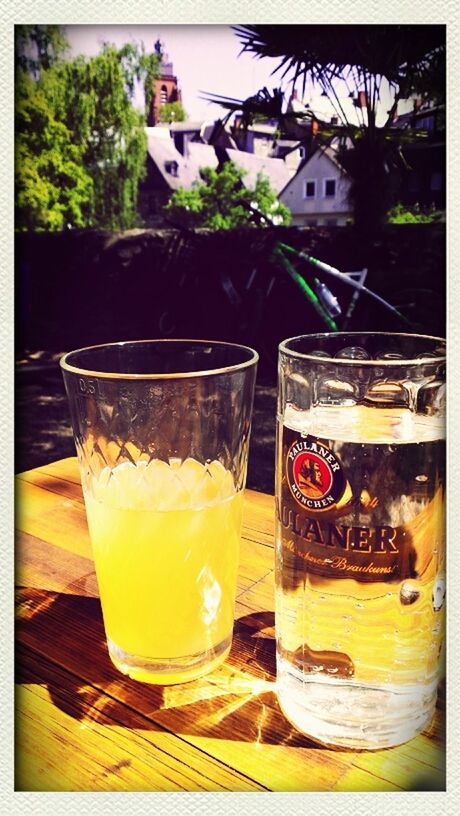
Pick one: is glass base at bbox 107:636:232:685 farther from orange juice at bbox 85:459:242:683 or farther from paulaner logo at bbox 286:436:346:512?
paulaner logo at bbox 286:436:346:512

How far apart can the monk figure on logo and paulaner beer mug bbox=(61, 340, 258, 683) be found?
68 mm

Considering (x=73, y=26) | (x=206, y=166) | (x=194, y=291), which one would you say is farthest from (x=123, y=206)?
(x=73, y=26)

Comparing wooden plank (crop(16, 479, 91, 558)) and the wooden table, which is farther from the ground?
wooden plank (crop(16, 479, 91, 558))

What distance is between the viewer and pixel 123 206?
75.2 inches

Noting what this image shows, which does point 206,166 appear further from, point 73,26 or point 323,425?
point 323,425

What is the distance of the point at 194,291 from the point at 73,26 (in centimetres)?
155

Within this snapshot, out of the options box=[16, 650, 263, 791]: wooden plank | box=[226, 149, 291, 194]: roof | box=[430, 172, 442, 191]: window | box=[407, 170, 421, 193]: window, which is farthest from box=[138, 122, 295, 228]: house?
box=[16, 650, 263, 791]: wooden plank

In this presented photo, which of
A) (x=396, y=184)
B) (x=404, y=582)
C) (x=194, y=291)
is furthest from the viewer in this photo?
(x=194, y=291)

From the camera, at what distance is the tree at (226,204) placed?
1491 millimetres

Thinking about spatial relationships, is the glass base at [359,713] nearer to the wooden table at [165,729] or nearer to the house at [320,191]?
the wooden table at [165,729]

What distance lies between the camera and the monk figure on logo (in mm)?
339

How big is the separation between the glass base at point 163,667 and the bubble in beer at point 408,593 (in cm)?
13

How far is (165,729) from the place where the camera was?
0.37 m

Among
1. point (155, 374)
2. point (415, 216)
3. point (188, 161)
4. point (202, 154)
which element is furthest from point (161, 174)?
point (155, 374)
